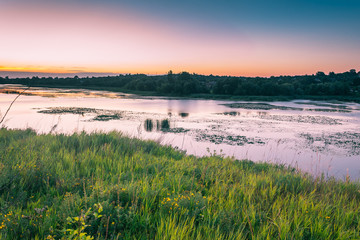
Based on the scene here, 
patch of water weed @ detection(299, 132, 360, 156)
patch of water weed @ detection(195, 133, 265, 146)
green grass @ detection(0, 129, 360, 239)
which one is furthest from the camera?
patch of water weed @ detection(195, 133, 265, 146)

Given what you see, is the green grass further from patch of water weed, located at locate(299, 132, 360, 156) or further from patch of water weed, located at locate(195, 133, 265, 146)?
patch of water weed, located at locate(299, 132, 360, 156)

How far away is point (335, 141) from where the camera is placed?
1554 cm

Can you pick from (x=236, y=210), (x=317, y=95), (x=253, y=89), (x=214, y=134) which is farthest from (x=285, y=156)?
(x=317, y=95)

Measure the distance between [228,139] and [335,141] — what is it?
7.40 m

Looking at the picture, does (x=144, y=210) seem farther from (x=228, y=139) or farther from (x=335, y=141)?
(x=335, y=141)

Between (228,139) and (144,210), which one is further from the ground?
(144,210)

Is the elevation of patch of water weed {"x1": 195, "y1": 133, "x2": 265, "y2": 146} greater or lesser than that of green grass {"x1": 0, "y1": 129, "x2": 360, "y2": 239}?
lesser

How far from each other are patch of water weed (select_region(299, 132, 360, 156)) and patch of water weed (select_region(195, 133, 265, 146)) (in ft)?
10.9

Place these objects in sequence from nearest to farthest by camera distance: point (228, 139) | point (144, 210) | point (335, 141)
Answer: point (144, 210)
point (228, 139)
point (335, 141)

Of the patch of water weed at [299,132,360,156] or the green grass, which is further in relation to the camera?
the patch of water weed at [299,132,360,156]

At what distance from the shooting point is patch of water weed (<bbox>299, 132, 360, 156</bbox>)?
13680 millimetres

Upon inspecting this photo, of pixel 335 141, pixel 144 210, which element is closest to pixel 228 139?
pixel 335 141

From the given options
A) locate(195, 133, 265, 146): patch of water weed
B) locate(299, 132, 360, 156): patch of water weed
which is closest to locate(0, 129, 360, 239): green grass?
locate(195, 133, 265, 146): patch of water weed

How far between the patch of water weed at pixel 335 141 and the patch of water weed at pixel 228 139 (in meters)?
3.32
